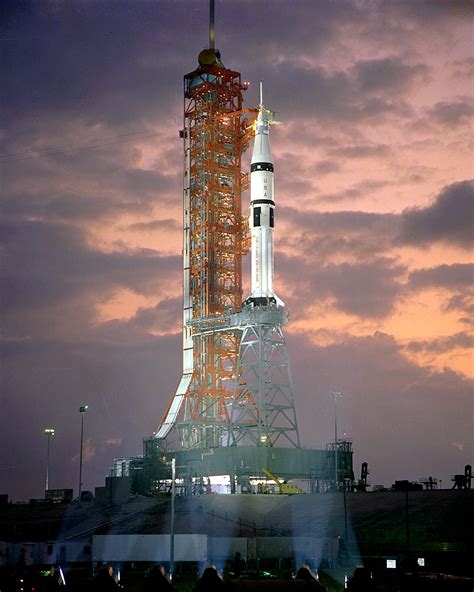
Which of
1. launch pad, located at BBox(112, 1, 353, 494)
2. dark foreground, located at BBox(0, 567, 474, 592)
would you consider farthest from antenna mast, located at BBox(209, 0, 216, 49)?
dark foreground, located at BBox(0, 567, 474, 592)

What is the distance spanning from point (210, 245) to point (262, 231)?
13066 mm

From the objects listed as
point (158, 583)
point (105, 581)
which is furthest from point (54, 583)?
point (158, 583)

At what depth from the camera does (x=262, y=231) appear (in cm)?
12425

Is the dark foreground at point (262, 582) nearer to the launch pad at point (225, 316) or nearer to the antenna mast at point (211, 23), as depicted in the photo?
the launch pad at point (225, 316)

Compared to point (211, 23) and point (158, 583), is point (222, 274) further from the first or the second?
point (158, 583)

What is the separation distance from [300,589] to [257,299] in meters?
82.2

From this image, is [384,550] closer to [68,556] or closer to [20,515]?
[68,556]

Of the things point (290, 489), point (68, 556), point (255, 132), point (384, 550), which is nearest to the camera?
point (384, 550)

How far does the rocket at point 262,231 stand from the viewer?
124 metres

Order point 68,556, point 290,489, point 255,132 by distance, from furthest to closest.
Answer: point 255,132, point 290,489, point 68,556

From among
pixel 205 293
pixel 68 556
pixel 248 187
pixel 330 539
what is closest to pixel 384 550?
pixel 330 539

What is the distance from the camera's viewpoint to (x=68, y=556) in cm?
8800

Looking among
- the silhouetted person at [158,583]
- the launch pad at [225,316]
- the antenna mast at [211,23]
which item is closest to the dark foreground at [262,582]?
the silhouetted person at [158,583]

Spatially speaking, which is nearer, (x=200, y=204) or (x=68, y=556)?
(x=68, y=556)
